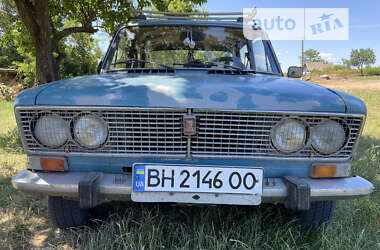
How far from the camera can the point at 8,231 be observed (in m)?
2.13

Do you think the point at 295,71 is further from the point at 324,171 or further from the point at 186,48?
the point at 324,171

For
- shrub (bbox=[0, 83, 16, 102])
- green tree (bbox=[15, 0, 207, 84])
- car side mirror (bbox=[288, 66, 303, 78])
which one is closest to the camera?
car side mirror (bbox=[288, 66, 303, 78])

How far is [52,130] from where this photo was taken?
1697 millimetres

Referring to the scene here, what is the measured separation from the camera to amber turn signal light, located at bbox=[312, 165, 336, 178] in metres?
1.73

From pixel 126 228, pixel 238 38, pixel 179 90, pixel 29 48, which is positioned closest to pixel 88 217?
pixel 126 228

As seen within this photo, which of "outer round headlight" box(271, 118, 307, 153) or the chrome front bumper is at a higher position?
"outer round headlight" box(271, 118, 307, 153)

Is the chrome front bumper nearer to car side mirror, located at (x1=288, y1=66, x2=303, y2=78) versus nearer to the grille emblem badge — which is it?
the grille emblem badge

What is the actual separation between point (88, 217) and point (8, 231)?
2.04ft

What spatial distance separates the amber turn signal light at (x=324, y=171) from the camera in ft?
5.68

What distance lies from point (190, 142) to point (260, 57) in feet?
5.03

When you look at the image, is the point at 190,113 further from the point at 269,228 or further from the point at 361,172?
the point at 361,172

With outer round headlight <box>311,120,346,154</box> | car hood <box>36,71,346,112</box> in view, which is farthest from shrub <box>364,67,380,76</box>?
car hood <box>36,71,346,112</box>

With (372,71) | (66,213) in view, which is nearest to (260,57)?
(66,213)

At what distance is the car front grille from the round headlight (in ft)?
0.10
